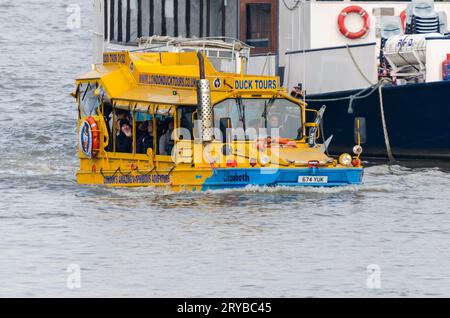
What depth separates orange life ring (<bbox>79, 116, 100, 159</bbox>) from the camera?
1177 inches

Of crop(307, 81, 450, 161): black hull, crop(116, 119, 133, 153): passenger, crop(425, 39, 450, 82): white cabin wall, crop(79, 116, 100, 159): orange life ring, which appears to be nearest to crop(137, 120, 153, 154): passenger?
crop(116, 119, 133, 153): passenger

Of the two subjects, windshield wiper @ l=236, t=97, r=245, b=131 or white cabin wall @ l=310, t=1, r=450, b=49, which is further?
white cabin wall @ l=310, t=1, r=450, b=49

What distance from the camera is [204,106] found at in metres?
27.0

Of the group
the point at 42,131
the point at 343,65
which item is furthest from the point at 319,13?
the point at 42,131

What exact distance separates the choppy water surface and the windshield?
130cm

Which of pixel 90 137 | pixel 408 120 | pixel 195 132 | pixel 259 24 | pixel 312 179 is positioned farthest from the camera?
pixel 259 24

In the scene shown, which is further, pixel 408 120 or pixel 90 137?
pixel 408 120

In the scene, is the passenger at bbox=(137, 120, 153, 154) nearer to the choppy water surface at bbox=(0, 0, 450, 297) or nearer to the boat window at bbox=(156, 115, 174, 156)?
the boat window at bbox=(156, 115, 174, 156)

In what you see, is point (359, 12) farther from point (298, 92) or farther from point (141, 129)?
point (141, 129)

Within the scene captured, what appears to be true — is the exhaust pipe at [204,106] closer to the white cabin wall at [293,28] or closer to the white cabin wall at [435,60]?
the white cabin wall at [435,60]

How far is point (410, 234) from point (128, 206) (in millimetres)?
5211

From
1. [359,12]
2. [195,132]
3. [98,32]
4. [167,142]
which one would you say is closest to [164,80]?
[167,142]

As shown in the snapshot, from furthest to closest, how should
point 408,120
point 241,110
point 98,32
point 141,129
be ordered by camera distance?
point 98,32
point 408,120
point 141,129
point 241,110

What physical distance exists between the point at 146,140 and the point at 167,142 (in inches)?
24.6
